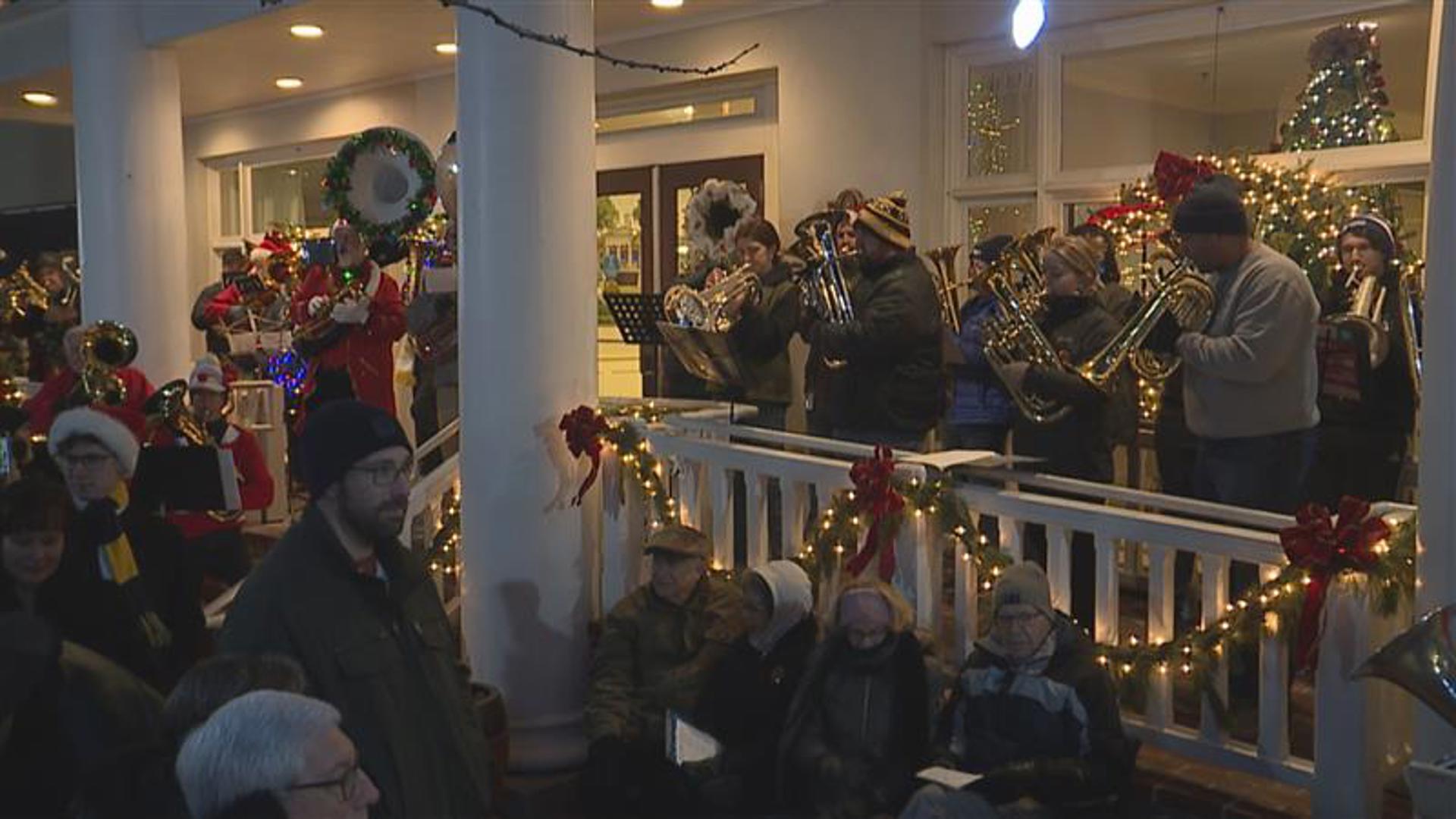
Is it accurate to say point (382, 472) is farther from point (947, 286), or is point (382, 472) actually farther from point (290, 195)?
point (290, 195)

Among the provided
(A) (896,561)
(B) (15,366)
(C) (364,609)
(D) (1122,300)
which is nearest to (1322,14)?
(D) (1122,300)

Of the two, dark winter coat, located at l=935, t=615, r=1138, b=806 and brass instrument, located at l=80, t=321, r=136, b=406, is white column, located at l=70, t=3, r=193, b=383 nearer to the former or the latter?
brass instrument, located at l=80, t=321, r=136, b=406

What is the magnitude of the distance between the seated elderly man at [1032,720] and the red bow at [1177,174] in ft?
9.53

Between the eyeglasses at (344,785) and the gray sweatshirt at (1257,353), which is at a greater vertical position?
the gray sweatshirt at (1257,353)

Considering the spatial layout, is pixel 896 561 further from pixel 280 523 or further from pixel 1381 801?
pixel 280 523

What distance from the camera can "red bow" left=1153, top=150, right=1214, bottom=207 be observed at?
651 centimetres

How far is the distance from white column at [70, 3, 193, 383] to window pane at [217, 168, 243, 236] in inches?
197

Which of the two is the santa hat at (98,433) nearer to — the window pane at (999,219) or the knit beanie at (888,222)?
the knit beanie at (888,222)

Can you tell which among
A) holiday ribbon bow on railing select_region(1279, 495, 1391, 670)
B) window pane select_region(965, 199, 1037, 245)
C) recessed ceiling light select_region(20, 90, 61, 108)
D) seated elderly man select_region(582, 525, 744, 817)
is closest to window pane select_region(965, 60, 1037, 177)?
window pane select_region(965, 199, 1037, 245)

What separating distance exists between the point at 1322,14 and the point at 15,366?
33.2 ft

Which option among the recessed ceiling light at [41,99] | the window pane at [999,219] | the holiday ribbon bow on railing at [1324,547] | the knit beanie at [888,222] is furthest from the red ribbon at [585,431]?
the recessed ceiling light at [41,99]

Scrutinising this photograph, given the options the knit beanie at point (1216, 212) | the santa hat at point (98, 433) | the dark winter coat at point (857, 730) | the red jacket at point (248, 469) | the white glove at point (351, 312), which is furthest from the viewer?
the white glove at point (351, 312)

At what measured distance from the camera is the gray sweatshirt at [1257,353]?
4.58 meters

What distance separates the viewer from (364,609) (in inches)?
116
